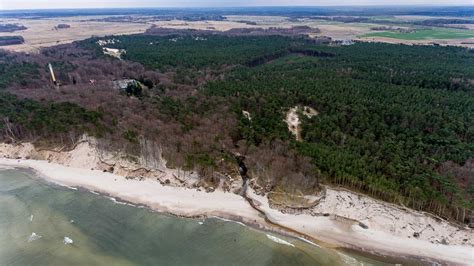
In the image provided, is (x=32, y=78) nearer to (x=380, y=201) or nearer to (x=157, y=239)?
(x=157, y=239)

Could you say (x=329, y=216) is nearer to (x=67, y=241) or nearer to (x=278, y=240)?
(x=278, y=240)

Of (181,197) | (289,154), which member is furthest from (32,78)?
(289,154)

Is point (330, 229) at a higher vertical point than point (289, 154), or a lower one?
lower

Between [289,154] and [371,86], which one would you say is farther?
[371,86]

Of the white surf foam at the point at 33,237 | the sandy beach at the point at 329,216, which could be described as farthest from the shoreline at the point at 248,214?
the white surf foam at the point at 33,237

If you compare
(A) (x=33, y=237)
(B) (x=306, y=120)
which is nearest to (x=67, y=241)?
(A) (x=33, y=237)

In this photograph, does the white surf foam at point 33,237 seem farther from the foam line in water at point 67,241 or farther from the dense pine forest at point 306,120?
the dense pine forest at point 306,120

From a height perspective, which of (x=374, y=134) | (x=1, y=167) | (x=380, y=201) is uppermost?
(x=374, y=134)

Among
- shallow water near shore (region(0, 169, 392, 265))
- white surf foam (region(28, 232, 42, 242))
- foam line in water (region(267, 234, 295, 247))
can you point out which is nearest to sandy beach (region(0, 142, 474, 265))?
foam line in water (region(267, 234, 295, 247))
